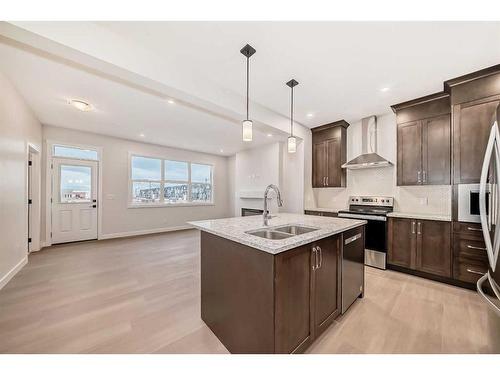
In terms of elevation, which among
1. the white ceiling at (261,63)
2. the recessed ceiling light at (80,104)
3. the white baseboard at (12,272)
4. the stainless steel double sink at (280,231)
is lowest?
the white baseboard at (12,272)

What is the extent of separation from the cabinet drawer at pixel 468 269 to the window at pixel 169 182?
6427 mm

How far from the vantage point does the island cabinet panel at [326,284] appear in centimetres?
164

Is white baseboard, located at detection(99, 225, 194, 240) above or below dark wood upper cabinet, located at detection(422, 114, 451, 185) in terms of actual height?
below

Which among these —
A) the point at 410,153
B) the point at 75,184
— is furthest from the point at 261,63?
the point at 75,184

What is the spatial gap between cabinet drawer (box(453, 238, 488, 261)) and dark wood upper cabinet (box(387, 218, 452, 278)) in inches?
3.1

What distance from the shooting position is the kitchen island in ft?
4.23

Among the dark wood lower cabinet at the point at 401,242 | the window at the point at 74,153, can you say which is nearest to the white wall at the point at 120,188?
the window at the point at 74,153

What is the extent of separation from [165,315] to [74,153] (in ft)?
16.0

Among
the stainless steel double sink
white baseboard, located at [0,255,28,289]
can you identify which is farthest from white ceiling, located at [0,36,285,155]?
white baseboard, located at [0,255,28,289]

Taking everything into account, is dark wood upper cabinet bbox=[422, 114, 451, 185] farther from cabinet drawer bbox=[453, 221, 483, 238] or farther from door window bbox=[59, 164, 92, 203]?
door window bbox=[59, 164, 92, 203]

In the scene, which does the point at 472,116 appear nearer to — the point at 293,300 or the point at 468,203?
the point at 468,203

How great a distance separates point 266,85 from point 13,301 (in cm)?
397

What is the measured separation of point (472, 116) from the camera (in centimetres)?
255

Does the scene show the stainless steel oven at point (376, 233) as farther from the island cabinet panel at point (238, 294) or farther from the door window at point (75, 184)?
the door window at point (75, 184)
